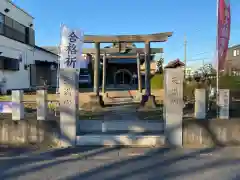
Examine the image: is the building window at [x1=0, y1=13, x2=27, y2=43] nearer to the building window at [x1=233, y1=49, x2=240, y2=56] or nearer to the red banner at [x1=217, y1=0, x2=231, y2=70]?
the red banner at [x1=217, y1=0, x2=231, y2=70]

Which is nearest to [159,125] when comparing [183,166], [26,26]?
[183,166]

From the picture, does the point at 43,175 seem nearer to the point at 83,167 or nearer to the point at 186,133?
the point at 83,167

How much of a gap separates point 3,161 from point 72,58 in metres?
4.42

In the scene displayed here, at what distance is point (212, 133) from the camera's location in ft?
21.0

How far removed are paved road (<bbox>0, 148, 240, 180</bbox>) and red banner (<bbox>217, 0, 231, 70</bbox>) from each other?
296cm

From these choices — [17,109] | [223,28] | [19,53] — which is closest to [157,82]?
[19,53]

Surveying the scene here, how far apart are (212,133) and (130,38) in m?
6.50

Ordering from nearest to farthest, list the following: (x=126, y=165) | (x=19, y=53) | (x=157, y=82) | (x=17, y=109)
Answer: (x=126, y=165), (x=17, y=109), (x=19, y=53), (x=157, y=82)

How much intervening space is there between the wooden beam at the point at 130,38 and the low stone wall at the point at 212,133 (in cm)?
578

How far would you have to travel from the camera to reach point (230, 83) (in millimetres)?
14195

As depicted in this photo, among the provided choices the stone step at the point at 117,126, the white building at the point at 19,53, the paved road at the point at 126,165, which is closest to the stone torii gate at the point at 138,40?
the stone step at the point at 117,126

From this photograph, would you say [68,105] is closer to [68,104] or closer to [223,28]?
[68,104]

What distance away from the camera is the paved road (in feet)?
14.8

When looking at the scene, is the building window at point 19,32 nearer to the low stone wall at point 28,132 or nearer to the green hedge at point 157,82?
the green hedge at point 157,82
